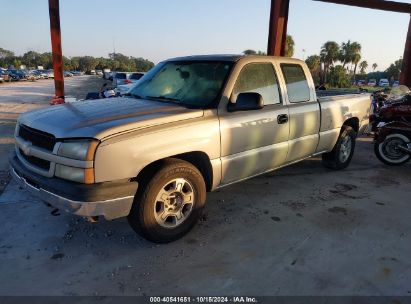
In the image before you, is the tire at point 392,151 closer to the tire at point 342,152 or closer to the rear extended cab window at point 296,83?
the tire at point 342,152

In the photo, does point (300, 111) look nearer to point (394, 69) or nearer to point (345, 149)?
point (345, 149)

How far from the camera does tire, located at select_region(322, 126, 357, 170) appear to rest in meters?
6.08

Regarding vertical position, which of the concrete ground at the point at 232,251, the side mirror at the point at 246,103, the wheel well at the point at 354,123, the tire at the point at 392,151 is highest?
the side mirror at the point at 246,103

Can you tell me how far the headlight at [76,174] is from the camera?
2.95 meters

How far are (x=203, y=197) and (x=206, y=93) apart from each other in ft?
3.75

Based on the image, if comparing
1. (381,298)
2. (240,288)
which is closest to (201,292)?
(240,288)

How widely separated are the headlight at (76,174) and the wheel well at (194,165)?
0.48 metres

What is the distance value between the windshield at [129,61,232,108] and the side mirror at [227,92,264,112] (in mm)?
215

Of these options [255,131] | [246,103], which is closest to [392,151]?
[255,131]

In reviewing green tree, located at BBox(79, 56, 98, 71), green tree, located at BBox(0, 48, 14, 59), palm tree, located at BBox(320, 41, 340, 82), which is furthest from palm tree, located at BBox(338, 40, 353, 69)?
green tree, located at BBox(0, 48, 14, 59)

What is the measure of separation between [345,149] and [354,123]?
1.68ft

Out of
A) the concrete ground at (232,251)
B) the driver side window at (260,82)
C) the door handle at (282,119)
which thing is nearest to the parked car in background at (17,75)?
the concrete ground at (232,251)

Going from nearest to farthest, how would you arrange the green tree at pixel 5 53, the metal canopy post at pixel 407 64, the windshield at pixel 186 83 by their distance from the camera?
the windshield at pixel 186 83 → the metal canopy post at pixel 407 64 → the green tree at pixel 5 53

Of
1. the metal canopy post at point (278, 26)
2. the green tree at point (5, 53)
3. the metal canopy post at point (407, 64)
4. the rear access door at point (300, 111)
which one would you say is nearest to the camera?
the rear access door at point (300, 111)
